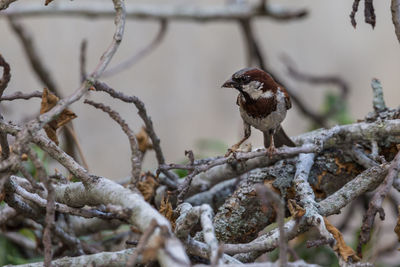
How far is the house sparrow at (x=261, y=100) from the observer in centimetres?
231

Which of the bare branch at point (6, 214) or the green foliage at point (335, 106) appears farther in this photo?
the green foliage at point (335, 106)

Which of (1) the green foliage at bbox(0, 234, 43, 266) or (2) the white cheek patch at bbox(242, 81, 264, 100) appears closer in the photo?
(2) the white cheek patch at bbox(242, 81, 264, 100)

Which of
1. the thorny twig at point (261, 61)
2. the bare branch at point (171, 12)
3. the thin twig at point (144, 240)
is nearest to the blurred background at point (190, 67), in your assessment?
the bare branch at point (171, 12)

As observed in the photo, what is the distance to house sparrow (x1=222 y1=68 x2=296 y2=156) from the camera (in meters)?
2.31

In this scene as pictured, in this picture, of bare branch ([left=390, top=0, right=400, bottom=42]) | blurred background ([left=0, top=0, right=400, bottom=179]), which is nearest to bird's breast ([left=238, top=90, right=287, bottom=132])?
bare branch ([left=390, top=0, right=400, bottom=42])

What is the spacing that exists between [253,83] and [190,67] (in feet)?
11.4

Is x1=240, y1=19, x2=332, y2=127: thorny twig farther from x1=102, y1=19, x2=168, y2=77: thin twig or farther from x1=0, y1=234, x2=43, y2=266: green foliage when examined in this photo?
x1=0, y1=234, x2=43, y2=266: green foliage

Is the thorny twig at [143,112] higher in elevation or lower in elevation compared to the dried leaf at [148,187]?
higher

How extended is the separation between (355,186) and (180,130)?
397cm

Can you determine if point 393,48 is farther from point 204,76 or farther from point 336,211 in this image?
point 336,211

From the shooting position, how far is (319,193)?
7.04 ft

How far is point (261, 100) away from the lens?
2363 millimetres

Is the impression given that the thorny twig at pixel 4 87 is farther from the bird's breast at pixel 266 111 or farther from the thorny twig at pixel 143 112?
the bird's breast at pixel 266 111

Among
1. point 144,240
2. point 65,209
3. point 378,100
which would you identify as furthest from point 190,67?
point 144,240
